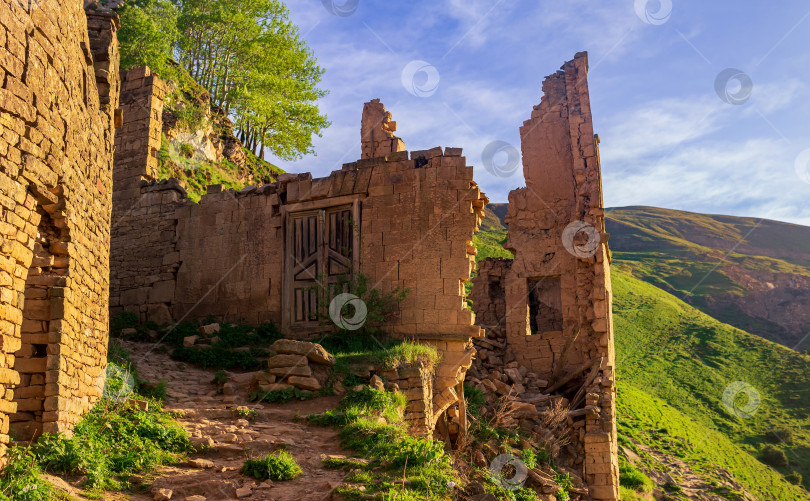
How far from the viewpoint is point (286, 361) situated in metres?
10.6

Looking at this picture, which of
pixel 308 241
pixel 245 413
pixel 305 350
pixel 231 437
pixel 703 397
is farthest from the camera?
pixel 703 397

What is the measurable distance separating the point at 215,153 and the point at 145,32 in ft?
15.6

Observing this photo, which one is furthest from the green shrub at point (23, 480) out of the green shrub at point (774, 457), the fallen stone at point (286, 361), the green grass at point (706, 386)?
the green shrub at point (774, 457)

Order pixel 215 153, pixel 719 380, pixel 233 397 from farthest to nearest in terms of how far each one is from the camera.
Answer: pixel 719 380 → pixel 215 153 → pixel 233 397

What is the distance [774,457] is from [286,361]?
64.6 feet

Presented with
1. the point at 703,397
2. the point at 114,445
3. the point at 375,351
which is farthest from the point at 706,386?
the point at 114,445

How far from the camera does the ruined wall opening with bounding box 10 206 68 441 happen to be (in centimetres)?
637

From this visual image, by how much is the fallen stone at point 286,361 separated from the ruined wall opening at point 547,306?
10.3 meters

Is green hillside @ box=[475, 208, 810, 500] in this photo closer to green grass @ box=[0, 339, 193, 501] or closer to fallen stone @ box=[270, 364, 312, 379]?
fallen stone @ box=[270, 364, 312, 379]

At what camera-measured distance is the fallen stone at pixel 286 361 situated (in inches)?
413

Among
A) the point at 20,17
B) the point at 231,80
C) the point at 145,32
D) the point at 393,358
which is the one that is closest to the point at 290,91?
the point at 231,80

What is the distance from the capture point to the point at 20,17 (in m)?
5.88

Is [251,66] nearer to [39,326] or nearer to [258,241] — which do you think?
[258,241]

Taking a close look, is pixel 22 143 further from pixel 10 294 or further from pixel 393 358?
pixel 393 358
